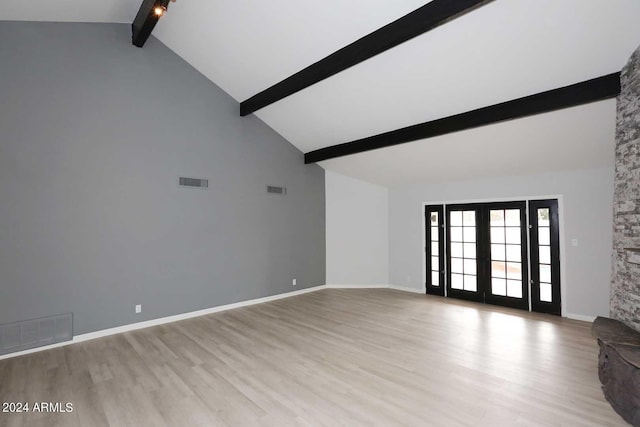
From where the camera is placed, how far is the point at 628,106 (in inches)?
121

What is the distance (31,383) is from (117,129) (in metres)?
3.21

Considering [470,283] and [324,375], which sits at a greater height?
[470,283]

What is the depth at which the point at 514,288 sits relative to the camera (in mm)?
5586

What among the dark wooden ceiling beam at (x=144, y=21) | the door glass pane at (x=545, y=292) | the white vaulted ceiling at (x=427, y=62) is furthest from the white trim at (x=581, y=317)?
the dark wooden ceiling beam at (x=144, y=21)

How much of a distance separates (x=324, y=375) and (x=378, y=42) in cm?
363

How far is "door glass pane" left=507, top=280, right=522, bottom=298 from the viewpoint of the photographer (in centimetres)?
552

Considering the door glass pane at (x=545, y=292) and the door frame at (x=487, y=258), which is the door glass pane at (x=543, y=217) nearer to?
the door frame at (x=487, y=258)

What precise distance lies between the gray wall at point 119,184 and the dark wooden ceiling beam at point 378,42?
5.14ft

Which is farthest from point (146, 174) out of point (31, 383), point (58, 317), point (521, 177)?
point (521, 177)

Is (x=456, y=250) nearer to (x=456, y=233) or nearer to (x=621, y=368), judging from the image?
(x=456, y=233)

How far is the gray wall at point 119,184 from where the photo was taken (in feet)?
11.9

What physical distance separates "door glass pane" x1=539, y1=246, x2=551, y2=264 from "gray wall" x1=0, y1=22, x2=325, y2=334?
496cm

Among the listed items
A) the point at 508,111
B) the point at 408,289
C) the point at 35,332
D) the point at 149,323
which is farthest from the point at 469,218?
the point at 35,332

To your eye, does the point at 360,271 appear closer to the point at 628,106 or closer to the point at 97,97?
the point at 628,106
